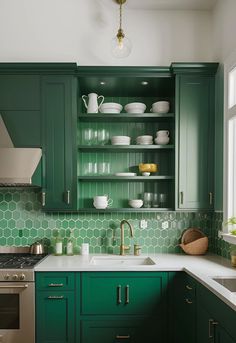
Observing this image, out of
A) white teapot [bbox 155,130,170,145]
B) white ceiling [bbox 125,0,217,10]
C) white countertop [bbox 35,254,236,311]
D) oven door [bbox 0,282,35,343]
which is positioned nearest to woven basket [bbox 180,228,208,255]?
white countertop [bbox 35,254,236,311]

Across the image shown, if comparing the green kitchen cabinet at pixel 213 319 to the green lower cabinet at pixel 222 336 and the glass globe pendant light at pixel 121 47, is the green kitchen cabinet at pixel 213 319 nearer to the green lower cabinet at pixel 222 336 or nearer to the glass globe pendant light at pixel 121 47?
the green lower cabinet at pixel 222 336

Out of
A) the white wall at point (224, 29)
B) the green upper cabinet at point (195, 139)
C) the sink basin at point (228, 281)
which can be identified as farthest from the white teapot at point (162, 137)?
the sink basin at point (228, 281)

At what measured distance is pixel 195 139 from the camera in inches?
120

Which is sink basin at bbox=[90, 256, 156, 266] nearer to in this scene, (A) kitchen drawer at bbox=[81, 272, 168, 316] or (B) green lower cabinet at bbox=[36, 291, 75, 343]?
(A) kitchen drawer at bbox=[81, 272, 168, 316]

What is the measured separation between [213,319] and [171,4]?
2801 mm

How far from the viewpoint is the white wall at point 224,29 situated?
2783 millimetres

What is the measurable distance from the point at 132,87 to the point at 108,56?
41 centimetres

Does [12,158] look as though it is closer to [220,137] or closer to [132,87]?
[132,87]

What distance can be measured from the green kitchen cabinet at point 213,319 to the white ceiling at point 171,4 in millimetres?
2576

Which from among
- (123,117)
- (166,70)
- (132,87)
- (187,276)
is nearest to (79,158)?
(123,117)

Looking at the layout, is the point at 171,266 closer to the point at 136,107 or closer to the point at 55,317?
the point at 55,317

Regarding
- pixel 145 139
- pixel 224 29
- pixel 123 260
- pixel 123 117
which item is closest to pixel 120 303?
pixel 123 260

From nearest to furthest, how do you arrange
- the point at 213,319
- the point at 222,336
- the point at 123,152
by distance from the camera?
the point at 222,336, the point at 213,319, the point at 123,152

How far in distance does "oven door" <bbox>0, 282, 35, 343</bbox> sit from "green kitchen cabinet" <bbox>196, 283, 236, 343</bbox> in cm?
126
